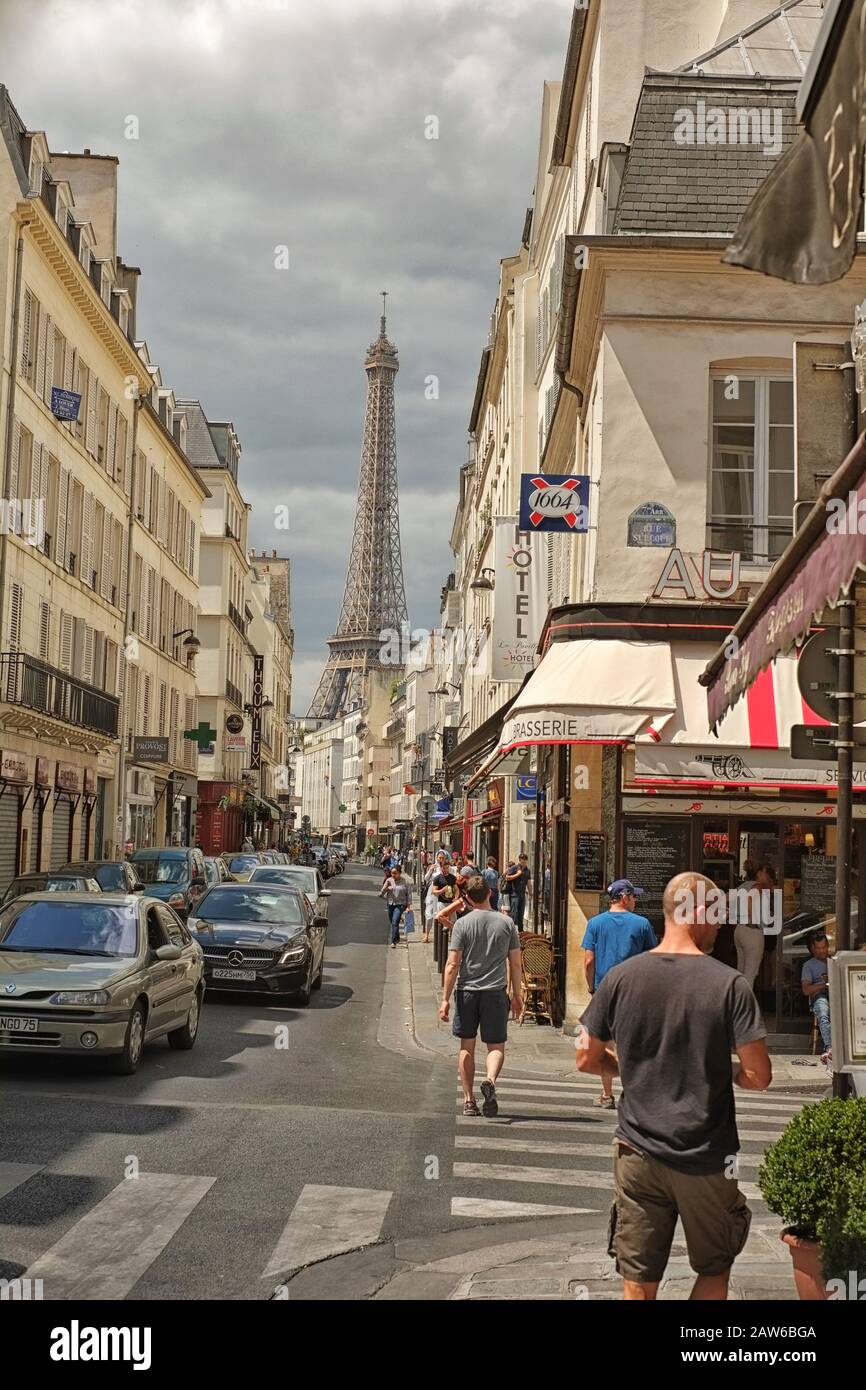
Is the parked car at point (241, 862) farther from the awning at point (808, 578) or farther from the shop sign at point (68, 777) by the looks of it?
the awning at point (808, 578)

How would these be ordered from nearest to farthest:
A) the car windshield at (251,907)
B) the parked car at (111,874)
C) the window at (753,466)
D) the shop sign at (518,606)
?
the window at (753,466)
the car windshield at (251,907)
the shop sign at (518,606)
the parked car at (111,874)

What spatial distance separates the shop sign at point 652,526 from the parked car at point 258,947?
6.29m

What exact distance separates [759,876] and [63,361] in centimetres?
2509

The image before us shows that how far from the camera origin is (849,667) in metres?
7.10

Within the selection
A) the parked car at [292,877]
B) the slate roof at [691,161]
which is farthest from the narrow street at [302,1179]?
the parked car at [292,877]

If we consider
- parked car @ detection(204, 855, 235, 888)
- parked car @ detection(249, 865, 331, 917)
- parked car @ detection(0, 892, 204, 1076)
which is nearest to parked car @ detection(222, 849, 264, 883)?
parked car @ detection(204, 855, 235, 888)

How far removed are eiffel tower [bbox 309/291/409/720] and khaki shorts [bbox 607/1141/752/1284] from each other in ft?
532

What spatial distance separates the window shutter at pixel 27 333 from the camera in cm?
3138

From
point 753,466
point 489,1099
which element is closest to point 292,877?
point 753,466

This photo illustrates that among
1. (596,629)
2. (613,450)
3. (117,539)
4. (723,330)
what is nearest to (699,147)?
(723,330)

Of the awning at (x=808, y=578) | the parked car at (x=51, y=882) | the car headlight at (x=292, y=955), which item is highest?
the awning at (x=808, y=578)

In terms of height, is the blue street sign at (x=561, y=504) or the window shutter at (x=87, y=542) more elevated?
the window shutter at (x=87, y=542)

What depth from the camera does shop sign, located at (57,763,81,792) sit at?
34.9m

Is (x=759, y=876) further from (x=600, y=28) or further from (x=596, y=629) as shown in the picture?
(x=600, y=28)
